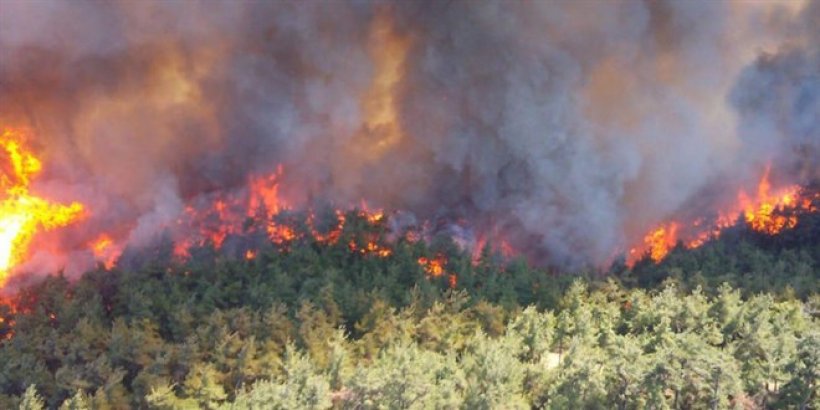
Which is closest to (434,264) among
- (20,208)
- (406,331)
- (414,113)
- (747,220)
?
(406,331)

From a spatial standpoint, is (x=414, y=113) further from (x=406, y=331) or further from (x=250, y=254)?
(x=406, y=331)

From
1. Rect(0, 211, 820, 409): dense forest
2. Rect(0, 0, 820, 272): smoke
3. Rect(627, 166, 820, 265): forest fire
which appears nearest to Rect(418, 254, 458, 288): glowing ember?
Rect(0, 211, 820, 409): dense forest

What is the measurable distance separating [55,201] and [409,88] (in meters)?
20.7

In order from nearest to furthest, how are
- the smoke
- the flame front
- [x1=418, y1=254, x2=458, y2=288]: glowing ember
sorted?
[x1=418, y1=254, x2=458, y2=288]: glowing ember < the flame front < the smoke

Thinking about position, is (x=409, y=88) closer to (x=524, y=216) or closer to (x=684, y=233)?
(x=524, y=216)

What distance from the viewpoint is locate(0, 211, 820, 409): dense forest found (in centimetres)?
2459

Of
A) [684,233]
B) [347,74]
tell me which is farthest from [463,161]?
[684,233]

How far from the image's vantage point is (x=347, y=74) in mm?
46281

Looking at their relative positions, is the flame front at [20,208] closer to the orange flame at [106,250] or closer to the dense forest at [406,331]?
the orange flame at [106,250]

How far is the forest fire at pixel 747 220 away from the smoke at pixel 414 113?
1228 mm

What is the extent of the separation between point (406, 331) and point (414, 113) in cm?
2123

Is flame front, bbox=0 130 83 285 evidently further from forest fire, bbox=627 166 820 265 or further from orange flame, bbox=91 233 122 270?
forest fire, bbox=627 166 820 265

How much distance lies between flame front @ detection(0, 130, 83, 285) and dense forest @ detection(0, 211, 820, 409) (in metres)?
4.67

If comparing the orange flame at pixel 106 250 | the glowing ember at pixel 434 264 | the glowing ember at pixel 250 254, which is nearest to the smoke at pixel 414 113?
the orange flame at pixel 106 250
